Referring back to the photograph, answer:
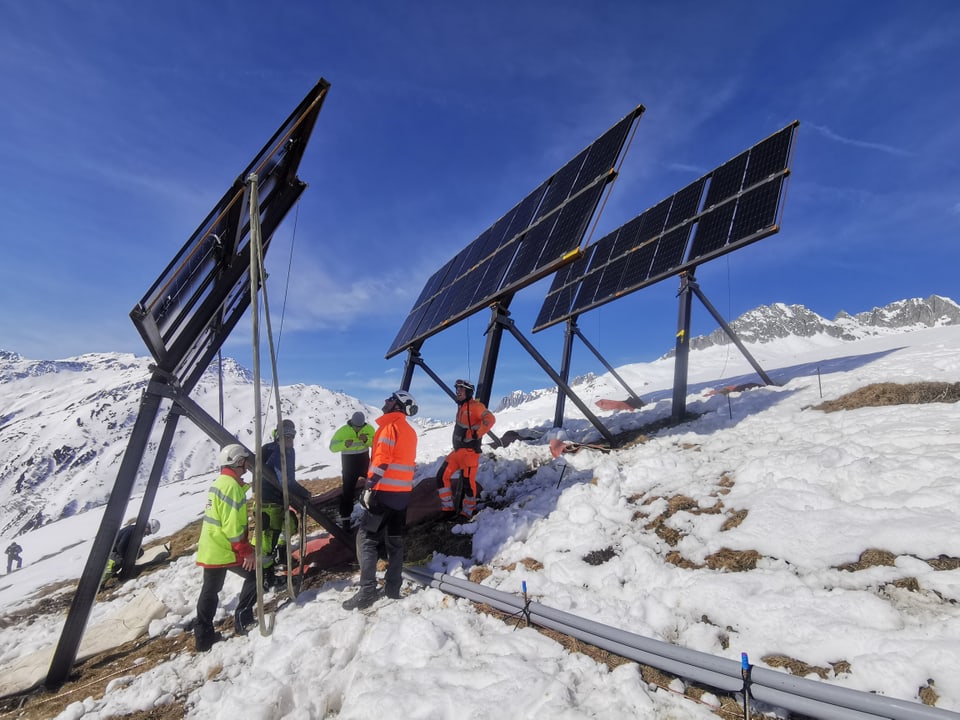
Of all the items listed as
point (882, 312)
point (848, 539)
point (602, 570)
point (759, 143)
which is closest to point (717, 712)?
point (602, 570)

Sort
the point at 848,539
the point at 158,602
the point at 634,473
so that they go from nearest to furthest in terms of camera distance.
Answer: the point at 848,539, the point at 158,602, the point at 634,473

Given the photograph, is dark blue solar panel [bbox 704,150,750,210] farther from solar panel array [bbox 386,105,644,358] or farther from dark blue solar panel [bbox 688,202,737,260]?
solar panel array [bbox 386,105,644,358]

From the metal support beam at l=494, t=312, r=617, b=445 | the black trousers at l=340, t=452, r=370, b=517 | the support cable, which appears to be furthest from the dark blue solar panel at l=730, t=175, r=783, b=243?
the support cable

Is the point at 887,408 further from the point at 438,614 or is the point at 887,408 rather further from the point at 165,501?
the point at 165,501

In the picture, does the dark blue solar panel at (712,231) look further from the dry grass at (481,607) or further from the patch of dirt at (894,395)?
the dry grass at (481,607)

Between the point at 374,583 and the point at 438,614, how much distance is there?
105cm

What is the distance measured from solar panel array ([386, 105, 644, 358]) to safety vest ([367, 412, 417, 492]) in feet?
13.8

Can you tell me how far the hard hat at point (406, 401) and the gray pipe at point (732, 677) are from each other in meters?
Answer: 2.82

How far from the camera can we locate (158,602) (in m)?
6.11

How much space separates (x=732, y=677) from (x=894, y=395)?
25.3 feet

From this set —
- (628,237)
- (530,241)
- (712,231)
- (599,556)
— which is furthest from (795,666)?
(628,237)

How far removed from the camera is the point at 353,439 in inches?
323

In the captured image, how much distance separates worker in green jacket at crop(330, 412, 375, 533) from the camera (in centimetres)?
816

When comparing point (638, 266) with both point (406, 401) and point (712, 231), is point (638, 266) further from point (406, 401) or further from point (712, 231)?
point (406, 401)
